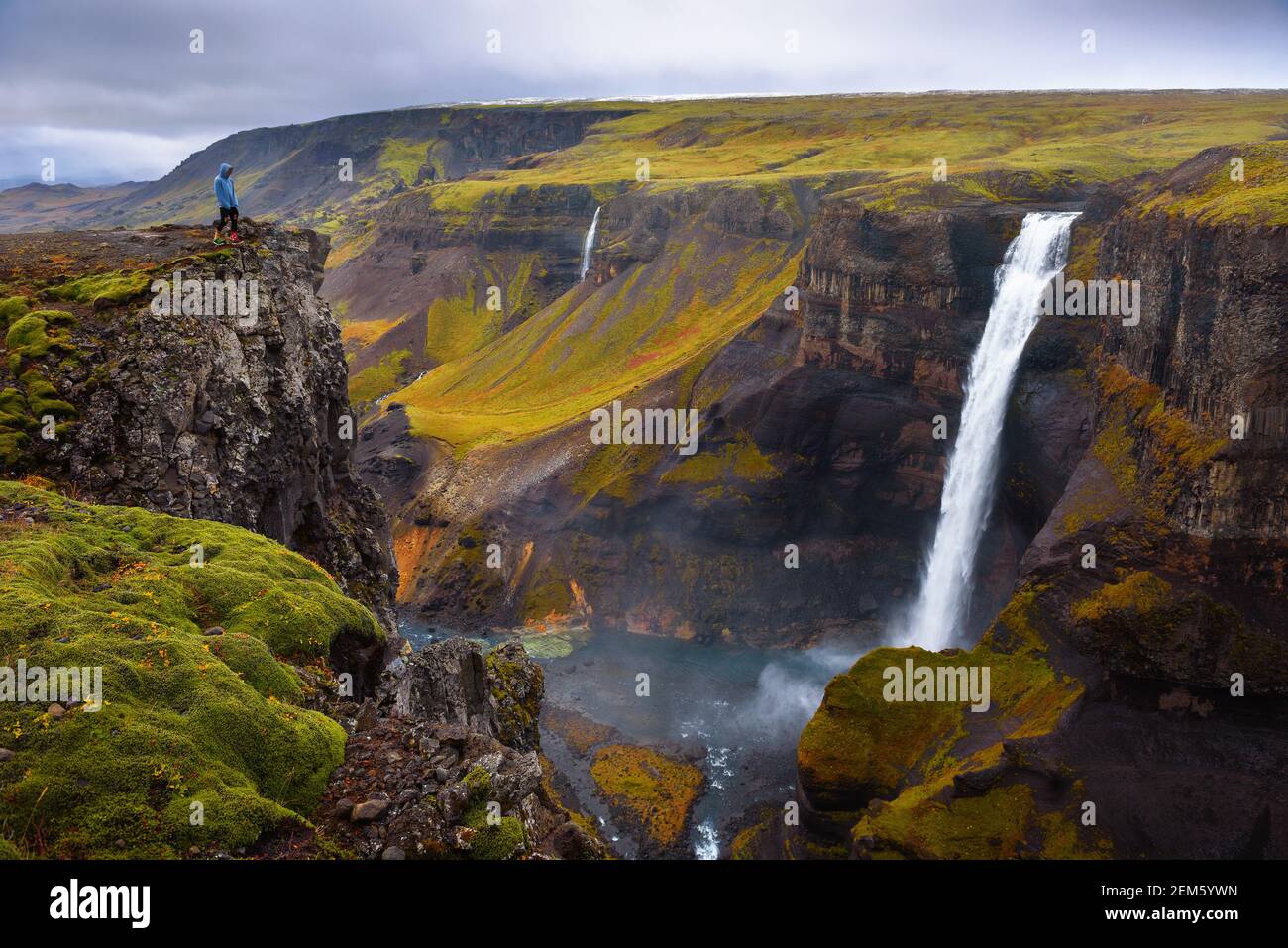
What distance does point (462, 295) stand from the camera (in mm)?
149375

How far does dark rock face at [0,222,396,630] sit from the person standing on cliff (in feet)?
3.13

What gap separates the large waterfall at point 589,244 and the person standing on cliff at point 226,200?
10905 centimetres

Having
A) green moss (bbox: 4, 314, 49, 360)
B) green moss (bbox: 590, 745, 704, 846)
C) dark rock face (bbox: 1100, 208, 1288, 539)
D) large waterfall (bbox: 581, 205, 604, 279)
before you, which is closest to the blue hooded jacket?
green moss (bbox: 4, 314, 49, 360)

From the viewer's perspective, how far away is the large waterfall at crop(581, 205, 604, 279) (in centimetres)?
14212

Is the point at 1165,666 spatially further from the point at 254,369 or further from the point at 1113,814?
the point at 254,369

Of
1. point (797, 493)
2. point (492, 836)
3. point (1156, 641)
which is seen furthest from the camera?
point (797, 493)

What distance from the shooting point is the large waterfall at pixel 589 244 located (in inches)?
5595

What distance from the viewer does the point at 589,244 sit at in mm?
143250

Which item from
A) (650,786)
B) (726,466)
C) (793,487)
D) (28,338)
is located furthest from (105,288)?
(793,487)

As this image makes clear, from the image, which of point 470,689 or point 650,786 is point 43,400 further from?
point 650,786

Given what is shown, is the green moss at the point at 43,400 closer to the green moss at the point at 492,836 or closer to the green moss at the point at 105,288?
the green moss at the point at 105,288

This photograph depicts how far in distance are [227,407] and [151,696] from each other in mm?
18271

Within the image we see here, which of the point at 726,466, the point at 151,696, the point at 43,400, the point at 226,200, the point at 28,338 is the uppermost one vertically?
the point at 226,200

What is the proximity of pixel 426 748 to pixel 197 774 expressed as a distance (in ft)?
12.7
